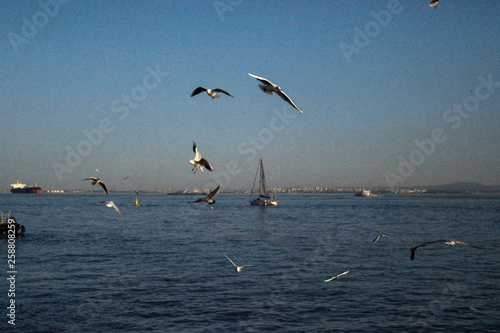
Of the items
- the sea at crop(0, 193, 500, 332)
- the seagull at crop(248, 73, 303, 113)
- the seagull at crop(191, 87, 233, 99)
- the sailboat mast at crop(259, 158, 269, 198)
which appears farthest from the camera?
the sailboat mast at crop(259, 158, 269, 198)

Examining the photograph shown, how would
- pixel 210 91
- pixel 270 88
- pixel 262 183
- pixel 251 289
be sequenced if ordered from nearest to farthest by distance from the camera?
pixel 270 88 → pixel 210 91 → pixel 251 289 → pixel 262 183

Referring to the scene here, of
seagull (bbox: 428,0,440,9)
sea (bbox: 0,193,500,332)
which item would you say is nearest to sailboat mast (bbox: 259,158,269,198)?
sea (bbox: 0,193,500,332)

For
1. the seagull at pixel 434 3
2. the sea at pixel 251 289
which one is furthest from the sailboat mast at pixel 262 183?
the seagull at pixel 434 3

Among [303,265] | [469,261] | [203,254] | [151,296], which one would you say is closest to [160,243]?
[203,254]

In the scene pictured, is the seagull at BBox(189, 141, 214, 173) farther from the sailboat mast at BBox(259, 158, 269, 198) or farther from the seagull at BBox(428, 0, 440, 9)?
the sailboat mast at BBox(259, 158, 269, 198)

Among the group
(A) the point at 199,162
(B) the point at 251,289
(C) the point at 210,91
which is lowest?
(B) the point at 251,289

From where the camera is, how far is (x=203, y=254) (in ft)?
107

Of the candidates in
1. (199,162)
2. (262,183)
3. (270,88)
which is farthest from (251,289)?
(262,183)

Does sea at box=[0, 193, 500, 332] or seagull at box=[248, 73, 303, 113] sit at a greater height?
seagull at box=[248, 73, 303, 113]

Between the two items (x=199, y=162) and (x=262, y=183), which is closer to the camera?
(x=199, y=162)

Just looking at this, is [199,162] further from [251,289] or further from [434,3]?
[251,289]

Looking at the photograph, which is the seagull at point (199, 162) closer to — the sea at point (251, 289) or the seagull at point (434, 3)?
the seagull at point (434, 3)

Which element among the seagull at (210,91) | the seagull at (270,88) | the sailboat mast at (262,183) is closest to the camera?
the seagull at (270,88)

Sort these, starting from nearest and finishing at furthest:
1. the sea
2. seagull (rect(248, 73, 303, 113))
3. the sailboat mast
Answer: seagull (rect(248, 73, 303, 113)) → the sea → the sailboat mast
